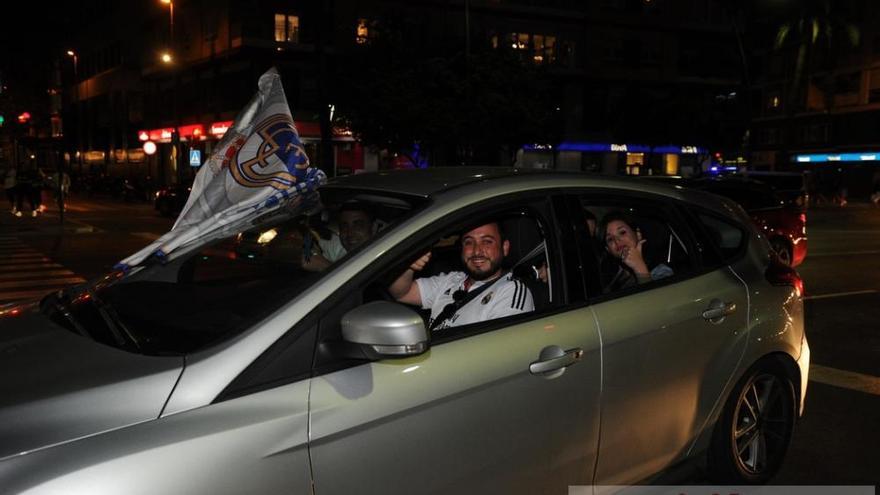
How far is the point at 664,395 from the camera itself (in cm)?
313

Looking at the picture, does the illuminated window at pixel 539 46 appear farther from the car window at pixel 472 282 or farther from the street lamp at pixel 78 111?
the street lamp at pixel 78 111

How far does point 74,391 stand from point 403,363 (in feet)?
3.14

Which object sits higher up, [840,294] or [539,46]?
[539,46]

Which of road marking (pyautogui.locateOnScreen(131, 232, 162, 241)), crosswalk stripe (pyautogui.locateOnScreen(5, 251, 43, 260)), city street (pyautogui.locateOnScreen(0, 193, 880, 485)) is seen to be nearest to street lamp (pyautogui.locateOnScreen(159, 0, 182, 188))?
city street (pyautogui.locateOnScreen(0, 193, 880, 485))

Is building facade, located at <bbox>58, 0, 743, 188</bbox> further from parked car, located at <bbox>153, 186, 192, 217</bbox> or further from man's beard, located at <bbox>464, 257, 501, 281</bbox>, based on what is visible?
man's beard, located at <bbox>464, 257, 501, 281</bbox>

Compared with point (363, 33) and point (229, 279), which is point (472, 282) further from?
point (363, 33)

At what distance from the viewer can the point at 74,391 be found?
2037mm

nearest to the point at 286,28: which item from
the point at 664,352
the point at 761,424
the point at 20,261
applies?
the point at 20,261

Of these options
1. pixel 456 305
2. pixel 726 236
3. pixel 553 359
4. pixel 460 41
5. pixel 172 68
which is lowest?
pixel 553 359

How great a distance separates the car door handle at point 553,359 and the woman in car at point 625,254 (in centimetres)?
66

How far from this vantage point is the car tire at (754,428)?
141 inches

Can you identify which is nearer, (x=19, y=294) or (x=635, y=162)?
(x=19, y=294)

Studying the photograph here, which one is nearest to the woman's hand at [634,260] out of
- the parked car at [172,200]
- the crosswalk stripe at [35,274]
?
the crosswalk stripe at [35,274]

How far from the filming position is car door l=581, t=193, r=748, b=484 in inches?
116
